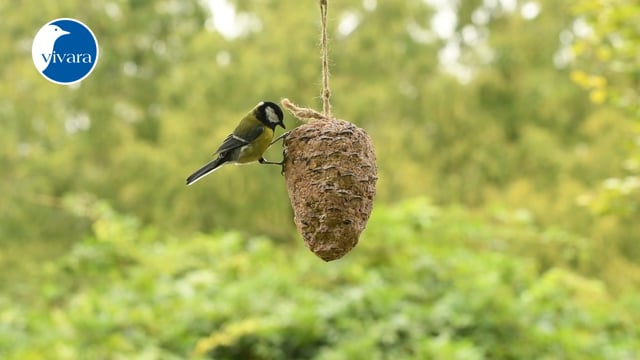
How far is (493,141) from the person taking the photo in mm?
7074

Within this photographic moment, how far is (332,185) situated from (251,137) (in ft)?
0.88

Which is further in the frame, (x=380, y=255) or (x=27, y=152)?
(x=27, y=152)

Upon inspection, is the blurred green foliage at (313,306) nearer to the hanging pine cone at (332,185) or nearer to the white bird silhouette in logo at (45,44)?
the white bird silhouette in logo at (45,44)

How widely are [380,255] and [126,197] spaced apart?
10.1 ft

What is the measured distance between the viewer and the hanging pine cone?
1.47 m

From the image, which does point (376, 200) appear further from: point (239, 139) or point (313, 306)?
point (239, 139)

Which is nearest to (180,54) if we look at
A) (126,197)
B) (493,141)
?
(126,197)

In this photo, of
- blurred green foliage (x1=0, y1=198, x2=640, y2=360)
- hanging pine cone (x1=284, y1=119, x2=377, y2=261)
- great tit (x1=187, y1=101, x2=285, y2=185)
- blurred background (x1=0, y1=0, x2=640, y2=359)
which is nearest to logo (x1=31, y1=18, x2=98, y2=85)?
great tit (x1=187, y1=101, x2=285, y2=185)

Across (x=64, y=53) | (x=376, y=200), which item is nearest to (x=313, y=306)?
(x=64, y=53)

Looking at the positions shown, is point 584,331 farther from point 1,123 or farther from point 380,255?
point 1,123

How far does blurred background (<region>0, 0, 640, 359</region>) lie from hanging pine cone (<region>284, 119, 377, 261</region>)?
79.5 inches

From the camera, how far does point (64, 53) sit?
6.08ft

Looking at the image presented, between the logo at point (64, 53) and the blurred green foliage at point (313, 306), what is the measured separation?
2242mm

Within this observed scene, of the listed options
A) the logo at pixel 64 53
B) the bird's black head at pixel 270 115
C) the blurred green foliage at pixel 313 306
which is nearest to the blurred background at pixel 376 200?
the blurred green foliage at pixel 313 306
